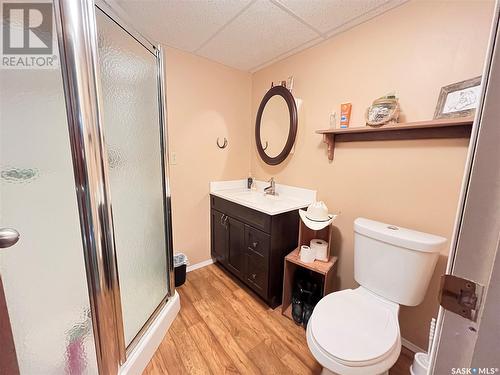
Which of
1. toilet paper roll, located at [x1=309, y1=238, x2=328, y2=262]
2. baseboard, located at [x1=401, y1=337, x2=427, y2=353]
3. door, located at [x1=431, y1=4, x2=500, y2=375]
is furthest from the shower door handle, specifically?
baseboard, located at [x1=401, y1=337, x2=427, y2=353]

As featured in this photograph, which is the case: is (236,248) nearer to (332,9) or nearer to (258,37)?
(258,37)

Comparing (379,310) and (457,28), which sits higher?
(457,28)

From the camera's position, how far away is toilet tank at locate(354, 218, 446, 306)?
1064 mm

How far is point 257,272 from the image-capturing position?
1.69 meters

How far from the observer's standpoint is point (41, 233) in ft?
2.69

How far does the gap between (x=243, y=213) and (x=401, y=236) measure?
1.10 metres

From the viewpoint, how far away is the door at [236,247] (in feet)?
5.98

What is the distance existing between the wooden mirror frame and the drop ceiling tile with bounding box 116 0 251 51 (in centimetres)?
73

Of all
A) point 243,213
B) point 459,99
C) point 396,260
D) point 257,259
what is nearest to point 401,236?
point 396,260

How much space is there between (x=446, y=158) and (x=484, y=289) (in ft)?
3.58

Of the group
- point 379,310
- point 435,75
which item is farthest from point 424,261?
point 435,75

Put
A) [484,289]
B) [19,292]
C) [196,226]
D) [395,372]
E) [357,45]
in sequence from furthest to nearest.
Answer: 1. [196,226]
2. [357,45]
3. [395,372]
4. [19,292]
5. [484,289]

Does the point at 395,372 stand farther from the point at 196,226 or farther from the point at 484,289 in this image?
the point at 196,226

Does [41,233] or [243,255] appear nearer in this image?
[41,233]
